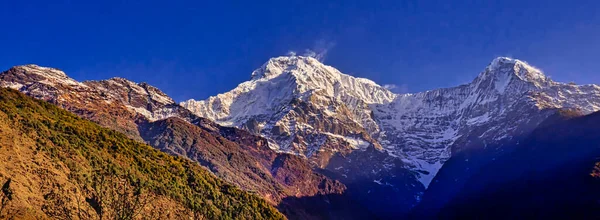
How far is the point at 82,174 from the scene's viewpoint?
77.8 metres

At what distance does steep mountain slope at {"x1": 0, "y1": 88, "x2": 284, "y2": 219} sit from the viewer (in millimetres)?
64062

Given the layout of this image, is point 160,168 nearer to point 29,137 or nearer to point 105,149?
point 105,149

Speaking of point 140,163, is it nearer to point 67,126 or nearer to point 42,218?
point 67,126

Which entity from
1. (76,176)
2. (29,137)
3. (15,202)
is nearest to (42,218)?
→ (15,202)

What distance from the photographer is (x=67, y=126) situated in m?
98.3

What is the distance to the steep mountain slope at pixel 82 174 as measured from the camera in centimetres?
6406

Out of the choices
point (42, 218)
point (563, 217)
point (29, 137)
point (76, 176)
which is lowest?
point (42, 218)

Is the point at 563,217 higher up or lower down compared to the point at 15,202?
higher up

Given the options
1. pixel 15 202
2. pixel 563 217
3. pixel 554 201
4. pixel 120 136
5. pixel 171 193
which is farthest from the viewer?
pixel 554 201

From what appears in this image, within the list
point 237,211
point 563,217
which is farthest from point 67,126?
point 563,217

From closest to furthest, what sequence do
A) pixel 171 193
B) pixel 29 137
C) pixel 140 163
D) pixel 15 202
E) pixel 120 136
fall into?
pixel 15 202
pixel 29 137
pixel 171 193
pixel 140 163
pixel 120 136

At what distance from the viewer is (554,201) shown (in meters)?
181

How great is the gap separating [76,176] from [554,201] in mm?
154824

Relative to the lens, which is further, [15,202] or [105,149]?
[105,149]
